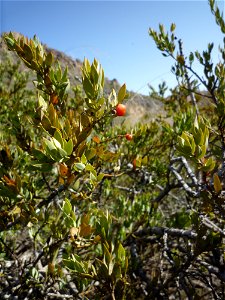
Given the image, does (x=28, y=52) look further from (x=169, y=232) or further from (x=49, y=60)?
(x=169, y=232)

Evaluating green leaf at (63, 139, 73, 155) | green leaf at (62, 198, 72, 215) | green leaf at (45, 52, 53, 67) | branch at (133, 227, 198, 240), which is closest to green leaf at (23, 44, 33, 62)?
green leaf at (45, 52, 53, 67)

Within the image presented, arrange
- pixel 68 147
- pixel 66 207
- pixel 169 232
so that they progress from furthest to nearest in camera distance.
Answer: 1. pixel 169 232
2. pixel 66 207
3. pixel 68 147

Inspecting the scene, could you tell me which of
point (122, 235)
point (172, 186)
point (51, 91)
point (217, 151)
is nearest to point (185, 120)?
point (217, 151)

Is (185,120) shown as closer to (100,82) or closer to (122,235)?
(122,235)

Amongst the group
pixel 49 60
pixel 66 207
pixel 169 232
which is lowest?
pixel 169 232

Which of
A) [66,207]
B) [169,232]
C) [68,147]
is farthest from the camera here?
[169,232]

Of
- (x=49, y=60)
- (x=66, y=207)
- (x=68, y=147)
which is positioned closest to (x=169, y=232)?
(x=66, y=207)

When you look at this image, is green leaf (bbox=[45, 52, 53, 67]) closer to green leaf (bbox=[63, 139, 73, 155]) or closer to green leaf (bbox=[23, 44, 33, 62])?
green leaf (bbox=[23, 44, 33, 62])

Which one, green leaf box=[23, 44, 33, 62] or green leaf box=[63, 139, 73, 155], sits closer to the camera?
green leaf box=[63, 139, 73, 155]

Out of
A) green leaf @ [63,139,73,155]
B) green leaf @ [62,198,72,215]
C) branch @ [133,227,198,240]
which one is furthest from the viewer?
branch @ [133,227,198,240]

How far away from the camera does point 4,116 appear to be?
4.24 meters

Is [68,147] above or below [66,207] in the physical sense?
above

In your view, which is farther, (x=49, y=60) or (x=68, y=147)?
(x=49, y=60)

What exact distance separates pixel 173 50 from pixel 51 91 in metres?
2.18
